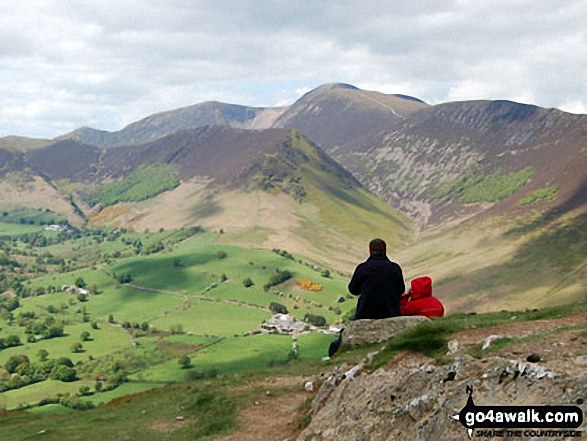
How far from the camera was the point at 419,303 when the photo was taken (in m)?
29.7

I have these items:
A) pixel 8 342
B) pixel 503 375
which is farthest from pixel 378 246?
pixel 8 342

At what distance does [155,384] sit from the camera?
133000mm

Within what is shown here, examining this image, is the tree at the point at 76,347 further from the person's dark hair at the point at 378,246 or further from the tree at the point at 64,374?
the person's dark hair at the point at 378,246

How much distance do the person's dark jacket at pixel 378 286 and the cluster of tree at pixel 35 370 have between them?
146188 mm

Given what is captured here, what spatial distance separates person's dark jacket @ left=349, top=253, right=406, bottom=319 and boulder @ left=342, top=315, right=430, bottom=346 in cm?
109

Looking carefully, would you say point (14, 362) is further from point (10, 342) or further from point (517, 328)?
point (517, 328)

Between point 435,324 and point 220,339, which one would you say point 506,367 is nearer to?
point 435,324

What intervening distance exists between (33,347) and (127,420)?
185m

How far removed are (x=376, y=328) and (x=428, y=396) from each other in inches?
551

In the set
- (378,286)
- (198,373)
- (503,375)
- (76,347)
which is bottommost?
(76,347)

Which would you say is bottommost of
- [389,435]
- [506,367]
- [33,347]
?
[33,347]

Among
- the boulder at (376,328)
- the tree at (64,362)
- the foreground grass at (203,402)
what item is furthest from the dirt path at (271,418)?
the tree at (64,362)

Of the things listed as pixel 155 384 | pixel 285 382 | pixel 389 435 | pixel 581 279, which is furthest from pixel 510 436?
pixel 581 279

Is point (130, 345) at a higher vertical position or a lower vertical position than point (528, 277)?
lower
